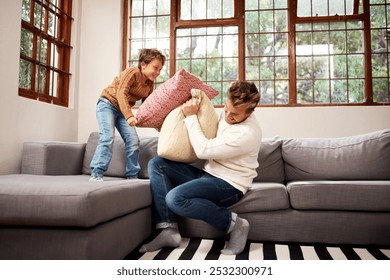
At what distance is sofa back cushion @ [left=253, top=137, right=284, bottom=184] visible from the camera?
2338 millimetres

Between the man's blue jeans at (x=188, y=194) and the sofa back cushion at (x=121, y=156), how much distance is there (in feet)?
2.08

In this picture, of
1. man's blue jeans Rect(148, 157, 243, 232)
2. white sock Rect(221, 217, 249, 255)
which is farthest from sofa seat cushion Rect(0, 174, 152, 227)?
white sock Rect(221, 217, 249, 255)

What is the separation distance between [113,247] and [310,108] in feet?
8.16

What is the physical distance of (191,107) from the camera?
173 centimetres

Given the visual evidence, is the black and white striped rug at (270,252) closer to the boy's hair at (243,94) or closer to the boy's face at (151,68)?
the boy's hair at (243,94)

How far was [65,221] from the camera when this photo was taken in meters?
A: 1.21

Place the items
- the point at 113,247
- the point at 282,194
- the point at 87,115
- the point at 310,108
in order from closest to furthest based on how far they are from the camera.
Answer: the point at 113,247, the point at 282,194, the point at 310,108, the point at 87,115

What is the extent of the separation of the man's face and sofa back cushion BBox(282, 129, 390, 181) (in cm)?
83

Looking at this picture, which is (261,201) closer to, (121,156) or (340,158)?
(340,158)

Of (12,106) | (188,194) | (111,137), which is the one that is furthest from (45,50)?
(188,194)

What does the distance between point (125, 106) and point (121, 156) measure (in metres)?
0.53

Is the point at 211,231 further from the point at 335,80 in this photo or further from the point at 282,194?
the point at 335,80

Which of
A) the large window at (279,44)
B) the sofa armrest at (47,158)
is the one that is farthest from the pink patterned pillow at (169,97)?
the large window at (279,44)
